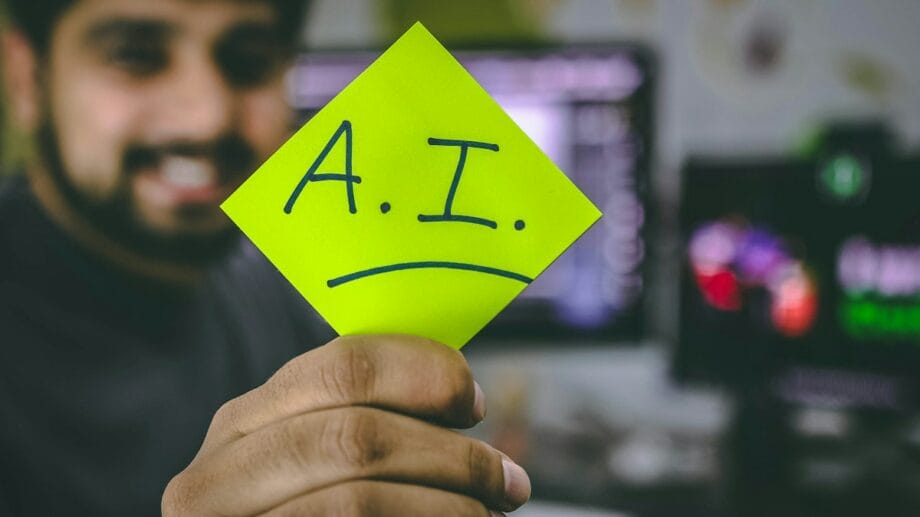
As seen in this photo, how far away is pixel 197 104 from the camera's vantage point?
1099 mm

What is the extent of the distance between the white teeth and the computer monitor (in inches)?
8.9

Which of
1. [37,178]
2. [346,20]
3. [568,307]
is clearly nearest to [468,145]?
[568,307]

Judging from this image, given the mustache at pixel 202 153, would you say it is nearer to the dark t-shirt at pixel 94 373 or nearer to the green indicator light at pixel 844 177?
the dark t-shirt at pixel 94 373

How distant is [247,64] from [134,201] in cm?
27

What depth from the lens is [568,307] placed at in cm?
130

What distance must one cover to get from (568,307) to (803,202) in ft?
1.35

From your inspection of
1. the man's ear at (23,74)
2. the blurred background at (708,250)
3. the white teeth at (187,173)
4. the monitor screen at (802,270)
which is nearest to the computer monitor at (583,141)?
the blurred background at (708,250)

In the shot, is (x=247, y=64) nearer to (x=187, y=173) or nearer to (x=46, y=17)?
(x=187, y=173)

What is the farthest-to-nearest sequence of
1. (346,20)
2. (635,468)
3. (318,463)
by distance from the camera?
1. (346,20)
2. (635,468)
3. (318,463)

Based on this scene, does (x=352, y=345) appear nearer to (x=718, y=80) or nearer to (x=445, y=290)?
(x=445, y=290)

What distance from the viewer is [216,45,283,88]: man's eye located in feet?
3.60

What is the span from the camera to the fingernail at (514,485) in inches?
13.5

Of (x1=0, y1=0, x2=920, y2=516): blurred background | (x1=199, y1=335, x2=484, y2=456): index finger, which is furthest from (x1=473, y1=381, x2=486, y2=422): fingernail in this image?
(x1=0, y1=0, x2=920, y2=516): blurred background

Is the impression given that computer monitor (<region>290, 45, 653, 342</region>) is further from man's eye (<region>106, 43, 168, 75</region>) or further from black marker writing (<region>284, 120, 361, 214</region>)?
black marker writing (<region>284, 120, 361, 214</region>)
